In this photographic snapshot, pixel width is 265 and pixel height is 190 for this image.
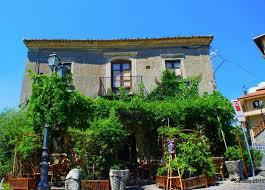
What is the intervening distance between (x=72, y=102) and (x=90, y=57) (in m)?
9.30

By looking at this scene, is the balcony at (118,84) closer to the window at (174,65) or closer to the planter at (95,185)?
the window at (174,65)

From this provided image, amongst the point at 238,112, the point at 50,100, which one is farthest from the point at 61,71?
the point at 238,112

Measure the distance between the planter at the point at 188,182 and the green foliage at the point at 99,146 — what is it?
186 cm

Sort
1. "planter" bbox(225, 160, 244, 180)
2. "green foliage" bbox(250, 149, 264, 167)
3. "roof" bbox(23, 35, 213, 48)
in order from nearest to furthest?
"planter" bbox(225, 160, 244, 180), "green foliage" bbox(250, 149, 264, 167), "roof" bbox(23, 35, 213, 48)

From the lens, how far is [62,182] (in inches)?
465

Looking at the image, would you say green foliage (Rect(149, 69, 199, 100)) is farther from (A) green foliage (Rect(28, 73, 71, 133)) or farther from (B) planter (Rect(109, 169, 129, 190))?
(A) green foliage (Rect(28, 73, 71, 133))

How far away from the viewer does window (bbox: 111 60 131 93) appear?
17.4 m

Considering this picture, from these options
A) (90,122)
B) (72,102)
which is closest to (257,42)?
(90,122)

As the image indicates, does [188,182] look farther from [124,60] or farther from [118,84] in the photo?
[124,60]

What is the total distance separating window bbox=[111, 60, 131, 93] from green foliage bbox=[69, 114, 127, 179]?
630 centimetres

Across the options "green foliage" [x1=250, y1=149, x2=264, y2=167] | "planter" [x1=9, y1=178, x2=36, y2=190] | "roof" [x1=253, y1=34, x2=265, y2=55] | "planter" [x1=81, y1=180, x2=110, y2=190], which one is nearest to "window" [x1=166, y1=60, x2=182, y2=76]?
"green foliage" [x1=250, y1=149, x2=264, y2=167]

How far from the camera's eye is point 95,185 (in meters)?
10.1

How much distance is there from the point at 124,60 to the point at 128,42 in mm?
1074

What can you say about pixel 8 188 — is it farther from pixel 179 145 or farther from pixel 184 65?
pixel 184 65
